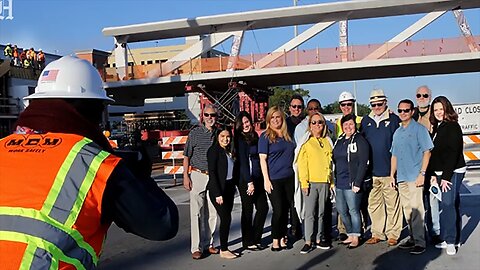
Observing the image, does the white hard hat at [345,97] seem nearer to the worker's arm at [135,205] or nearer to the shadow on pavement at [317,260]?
the shadow on pavement at [317,260]

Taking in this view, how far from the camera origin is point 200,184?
6.74 metres

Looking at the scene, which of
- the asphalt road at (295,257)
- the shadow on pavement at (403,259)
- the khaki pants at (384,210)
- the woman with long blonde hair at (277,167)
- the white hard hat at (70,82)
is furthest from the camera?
the khaki pants at (384,210)

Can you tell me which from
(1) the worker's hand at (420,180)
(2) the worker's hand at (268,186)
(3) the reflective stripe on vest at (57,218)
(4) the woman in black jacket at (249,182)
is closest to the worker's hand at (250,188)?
(4) the woman in black jacket at (249,182)

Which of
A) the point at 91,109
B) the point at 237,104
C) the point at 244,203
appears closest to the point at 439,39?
the point at 237,104

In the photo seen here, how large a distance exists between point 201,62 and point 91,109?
32.7 meters

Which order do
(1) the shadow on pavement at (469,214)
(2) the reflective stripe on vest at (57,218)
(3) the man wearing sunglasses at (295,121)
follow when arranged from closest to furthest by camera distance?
(2) the reflective stripe on vest at (57,218) < (1) the shadow on pavement at (469,214) < (3) the man wearing sunglasses at (295,121)

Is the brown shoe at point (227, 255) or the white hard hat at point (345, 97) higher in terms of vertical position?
the white hard hat at point (345, 97)

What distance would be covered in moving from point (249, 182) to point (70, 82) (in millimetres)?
4867

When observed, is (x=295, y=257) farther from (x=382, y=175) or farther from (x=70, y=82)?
(x=70, y=82)

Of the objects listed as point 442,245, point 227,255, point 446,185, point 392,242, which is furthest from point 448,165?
point 227,255

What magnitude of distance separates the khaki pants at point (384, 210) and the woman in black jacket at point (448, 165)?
25.0 inches

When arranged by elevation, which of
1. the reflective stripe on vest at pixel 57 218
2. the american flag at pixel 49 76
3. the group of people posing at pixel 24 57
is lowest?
the reflective stripe on vest at pixel 57 218

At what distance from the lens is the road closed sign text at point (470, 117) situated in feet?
63.9

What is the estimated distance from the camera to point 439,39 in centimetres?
3072
